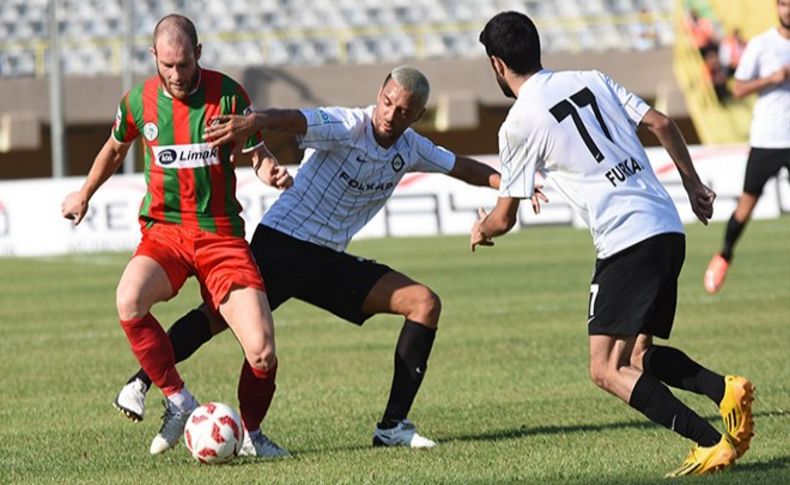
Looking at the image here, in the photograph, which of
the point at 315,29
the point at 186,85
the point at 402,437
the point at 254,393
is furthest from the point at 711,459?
the point at 315,29

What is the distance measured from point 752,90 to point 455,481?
695 centimetres

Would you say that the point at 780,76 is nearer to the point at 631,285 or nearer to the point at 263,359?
the point at 631,285

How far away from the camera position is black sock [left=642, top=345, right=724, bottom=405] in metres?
6.42

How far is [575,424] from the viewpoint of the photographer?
7.99 meters

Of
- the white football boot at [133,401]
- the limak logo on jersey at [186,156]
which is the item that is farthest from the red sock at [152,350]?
the limak logo on jersey at [186,156]

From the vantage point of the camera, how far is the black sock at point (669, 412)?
616cm

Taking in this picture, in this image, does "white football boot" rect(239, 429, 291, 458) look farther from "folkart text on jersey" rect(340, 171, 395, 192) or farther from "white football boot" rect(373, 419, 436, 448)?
"folkart text on jersey" rect(340, 171, 395, 192)

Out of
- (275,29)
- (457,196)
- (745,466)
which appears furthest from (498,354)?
(275,29)

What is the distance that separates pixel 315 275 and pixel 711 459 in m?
2.44

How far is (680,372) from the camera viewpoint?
21.8 feet

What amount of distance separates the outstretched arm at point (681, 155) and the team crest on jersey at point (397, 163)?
5.39 ft

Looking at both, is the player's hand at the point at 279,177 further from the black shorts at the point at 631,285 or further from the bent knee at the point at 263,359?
the black shorts at the point at 631,285

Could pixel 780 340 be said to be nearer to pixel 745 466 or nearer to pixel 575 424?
pixel 575 424

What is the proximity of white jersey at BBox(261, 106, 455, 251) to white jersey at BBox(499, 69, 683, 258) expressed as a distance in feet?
4.72
